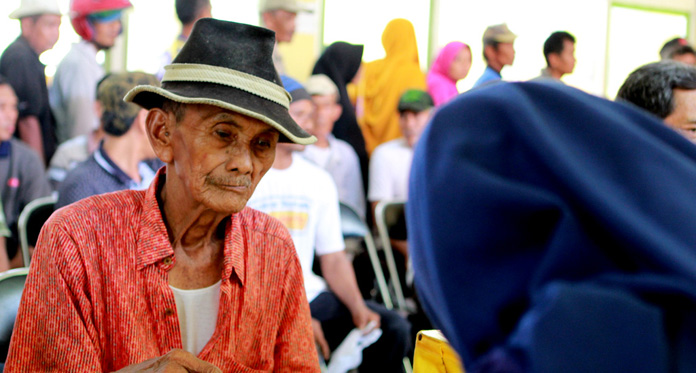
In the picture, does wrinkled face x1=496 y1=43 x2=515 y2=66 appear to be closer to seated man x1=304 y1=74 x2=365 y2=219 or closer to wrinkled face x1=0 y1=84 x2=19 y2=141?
seated man x1=304 y1=74 x2=365 y2=219

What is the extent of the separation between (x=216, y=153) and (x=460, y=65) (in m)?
4.08

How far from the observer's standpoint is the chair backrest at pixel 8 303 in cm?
177

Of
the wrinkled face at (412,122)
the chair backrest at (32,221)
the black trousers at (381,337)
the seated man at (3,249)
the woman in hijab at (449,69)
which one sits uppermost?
the woman in hijab at (449,69)

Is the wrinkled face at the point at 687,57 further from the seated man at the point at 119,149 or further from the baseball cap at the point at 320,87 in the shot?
the seated man at the point at 119,149

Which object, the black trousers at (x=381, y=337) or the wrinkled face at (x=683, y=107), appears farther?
the black trousers at (x=381, y=337)

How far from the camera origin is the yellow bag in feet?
4.36

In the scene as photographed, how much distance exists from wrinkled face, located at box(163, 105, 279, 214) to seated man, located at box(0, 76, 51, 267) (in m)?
2.25

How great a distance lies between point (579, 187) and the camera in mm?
667

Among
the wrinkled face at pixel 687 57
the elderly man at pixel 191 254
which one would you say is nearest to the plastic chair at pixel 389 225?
the elderly man at pixel 191 254

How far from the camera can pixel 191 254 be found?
1.63 meters

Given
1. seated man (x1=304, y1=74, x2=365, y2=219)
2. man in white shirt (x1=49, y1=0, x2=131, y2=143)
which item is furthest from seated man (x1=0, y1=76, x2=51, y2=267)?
seated man (x1=304, y1=74, x2=365, y2=219)

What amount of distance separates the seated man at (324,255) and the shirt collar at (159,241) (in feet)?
4.11

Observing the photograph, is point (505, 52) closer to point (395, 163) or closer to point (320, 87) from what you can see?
point (395, 163)

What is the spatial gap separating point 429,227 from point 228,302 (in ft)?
3.06
